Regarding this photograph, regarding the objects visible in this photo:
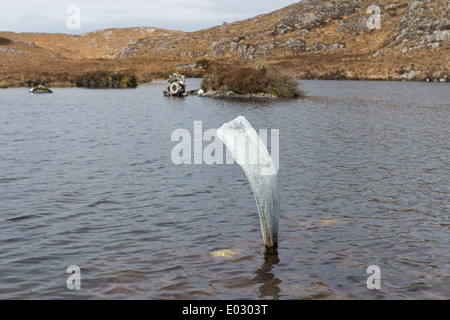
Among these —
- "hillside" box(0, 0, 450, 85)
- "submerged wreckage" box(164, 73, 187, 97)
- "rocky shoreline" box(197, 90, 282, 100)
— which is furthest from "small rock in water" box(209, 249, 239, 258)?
"hillside" box(0, 0, 450, 85)

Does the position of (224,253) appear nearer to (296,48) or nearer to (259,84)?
(259,84)

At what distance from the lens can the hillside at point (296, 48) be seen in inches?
3455

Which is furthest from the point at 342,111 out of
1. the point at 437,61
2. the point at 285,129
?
the point at 437,61

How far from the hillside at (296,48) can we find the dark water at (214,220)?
47.8m

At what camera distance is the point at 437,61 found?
85.3 m

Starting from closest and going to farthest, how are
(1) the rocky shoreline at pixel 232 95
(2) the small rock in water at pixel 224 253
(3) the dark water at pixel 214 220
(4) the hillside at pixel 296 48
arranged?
(3) the dark water at pixel 214 220
(2) the small rock in water at pixel 224 253
(1) the rocky shoreline at pixel 232 95
(4) the hillside at pixel 296 48

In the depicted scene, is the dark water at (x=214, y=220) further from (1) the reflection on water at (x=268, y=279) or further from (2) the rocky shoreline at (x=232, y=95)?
(2) the rocky shoreline at (x=232, y=95)

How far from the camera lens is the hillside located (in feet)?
288

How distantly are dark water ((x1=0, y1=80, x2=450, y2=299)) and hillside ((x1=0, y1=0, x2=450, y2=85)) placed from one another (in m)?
47.8

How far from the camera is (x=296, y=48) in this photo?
129625mm

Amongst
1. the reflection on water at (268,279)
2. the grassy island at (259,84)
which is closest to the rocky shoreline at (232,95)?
the grassy island at (259,84)

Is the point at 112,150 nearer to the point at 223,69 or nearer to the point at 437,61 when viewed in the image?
the point at 223,69

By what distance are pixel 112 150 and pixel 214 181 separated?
6510 millimetres

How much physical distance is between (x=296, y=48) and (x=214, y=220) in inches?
4958
